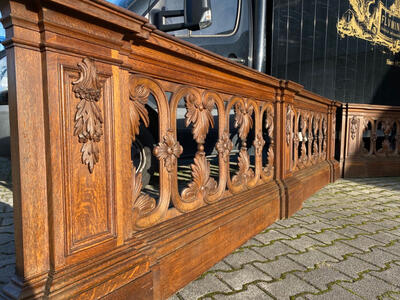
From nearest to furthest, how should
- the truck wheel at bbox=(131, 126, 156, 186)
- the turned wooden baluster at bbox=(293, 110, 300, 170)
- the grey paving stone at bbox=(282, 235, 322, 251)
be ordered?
the grey paving stone at bbox=(282, 235, 322, 251) → the truck wheel at bbox=(131, 126, 156, 186) → the turned wooden baluster at bbox=(293, 110, 300, 170)

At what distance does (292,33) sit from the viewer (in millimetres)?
4359

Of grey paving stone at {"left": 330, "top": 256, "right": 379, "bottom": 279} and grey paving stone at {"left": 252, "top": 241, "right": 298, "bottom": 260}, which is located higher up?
grey paving stone at {"left": 252, "top": 241, "right": 298, "bottom": 260}

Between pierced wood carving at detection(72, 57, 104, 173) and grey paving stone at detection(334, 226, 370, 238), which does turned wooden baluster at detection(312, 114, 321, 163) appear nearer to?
grey paving stone at detection(334, 226, 370, 238)

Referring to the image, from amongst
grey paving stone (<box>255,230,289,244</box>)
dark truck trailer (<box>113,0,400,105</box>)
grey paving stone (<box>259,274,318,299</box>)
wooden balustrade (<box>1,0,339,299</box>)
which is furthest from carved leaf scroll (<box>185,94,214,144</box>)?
dark truck trailer (<box>113,0,400,105</box>)

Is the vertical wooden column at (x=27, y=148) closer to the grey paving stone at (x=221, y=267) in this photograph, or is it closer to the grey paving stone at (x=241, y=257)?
the grey paving stone at (x=221, y=267)

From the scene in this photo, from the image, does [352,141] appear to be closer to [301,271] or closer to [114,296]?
[301,271]

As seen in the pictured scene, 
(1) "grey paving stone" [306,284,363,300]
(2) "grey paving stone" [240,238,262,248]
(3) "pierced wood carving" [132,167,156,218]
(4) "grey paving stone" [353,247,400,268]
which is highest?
(3) "pierced wood carving" [132,167,156,218]

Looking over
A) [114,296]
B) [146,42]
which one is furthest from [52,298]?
[146,42]

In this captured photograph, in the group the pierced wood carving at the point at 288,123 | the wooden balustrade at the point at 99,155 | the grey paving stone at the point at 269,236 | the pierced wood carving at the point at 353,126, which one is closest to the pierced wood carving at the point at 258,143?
the pierced wood carving at the point at 288,123

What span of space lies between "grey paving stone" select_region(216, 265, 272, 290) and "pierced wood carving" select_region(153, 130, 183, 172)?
0.68 metres

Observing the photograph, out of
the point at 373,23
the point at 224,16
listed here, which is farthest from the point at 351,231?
the point at 373,23

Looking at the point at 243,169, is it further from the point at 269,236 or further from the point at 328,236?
the point at 328,236

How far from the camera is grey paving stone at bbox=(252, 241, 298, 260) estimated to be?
1957mm

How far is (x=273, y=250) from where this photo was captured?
204cm
